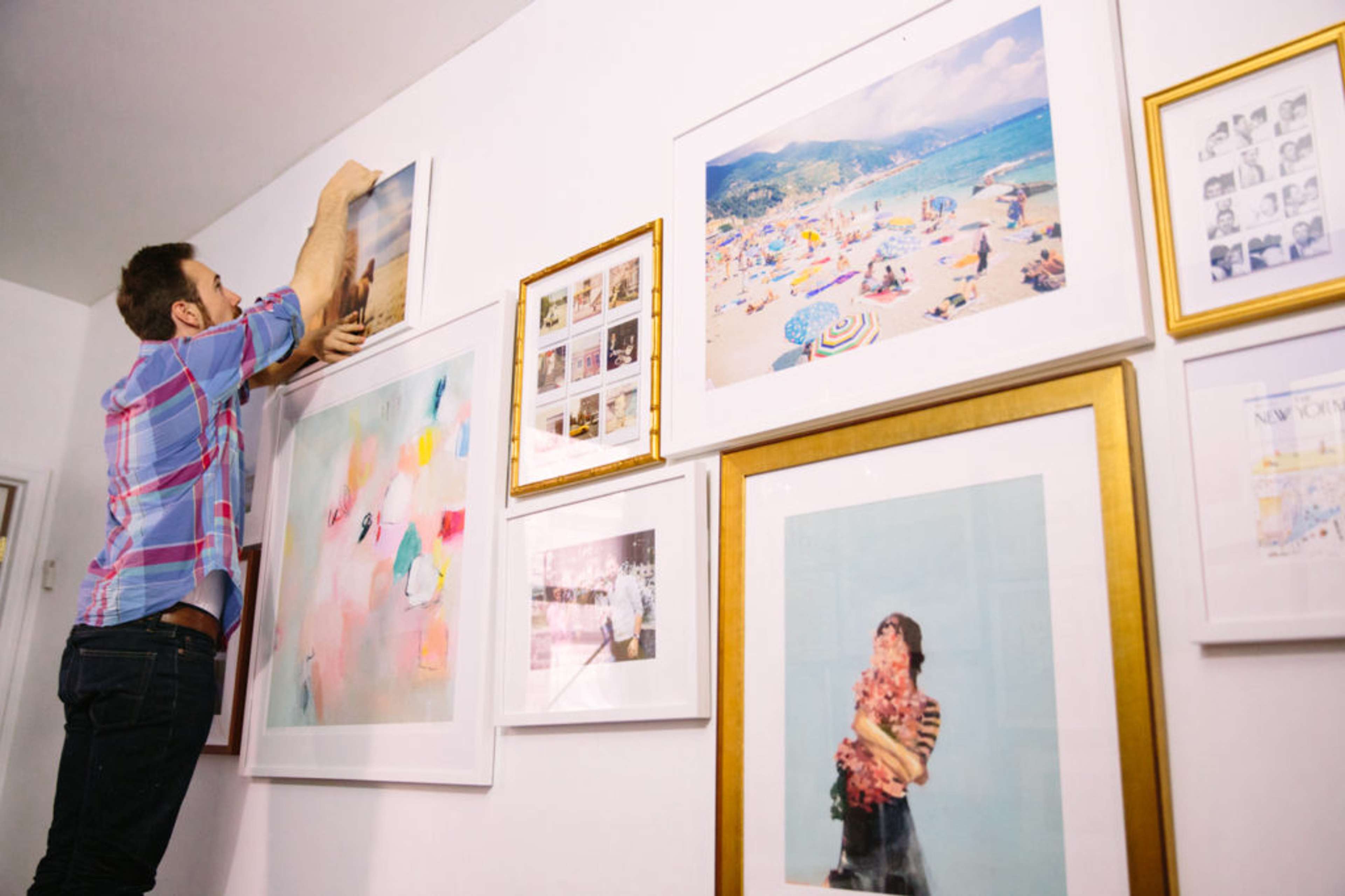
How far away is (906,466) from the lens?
1.37 meters

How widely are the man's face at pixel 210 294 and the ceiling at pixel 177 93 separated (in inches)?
20.7

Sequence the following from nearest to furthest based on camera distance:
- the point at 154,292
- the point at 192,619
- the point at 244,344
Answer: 1. the point at 192,619
2. the point at 244,344
3. the point at 154,292

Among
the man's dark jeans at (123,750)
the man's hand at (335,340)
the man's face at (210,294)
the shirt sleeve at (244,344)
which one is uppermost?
the man's face at (210,294)

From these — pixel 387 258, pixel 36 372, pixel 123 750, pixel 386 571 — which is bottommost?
pixel 123 750

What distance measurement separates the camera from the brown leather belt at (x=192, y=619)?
1979 millimetres

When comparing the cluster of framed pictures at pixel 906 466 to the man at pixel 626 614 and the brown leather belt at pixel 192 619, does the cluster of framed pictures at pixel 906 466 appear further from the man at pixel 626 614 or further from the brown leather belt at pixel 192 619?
the brown leather belt at pixel 192 619

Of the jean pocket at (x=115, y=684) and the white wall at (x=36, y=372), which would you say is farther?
the white wall at (x=36, y=372)

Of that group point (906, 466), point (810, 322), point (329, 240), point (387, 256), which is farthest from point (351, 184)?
point (906, 466)

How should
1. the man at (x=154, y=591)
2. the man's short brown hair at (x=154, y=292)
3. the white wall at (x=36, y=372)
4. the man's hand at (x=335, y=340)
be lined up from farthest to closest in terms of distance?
the white wall at (x=36, y=372), the man's hand at (x=335, y=340), the man's short brown hair at (x=154, y=292), the man at (x=154, y=591)

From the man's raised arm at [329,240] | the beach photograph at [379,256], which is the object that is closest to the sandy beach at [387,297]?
the beach photograph at [379,256]

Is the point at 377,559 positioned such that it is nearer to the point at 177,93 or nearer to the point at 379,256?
the point at 379,256

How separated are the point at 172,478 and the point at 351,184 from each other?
86 cm

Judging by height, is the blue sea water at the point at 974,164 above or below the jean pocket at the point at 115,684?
above

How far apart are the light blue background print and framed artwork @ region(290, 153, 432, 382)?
121cm
